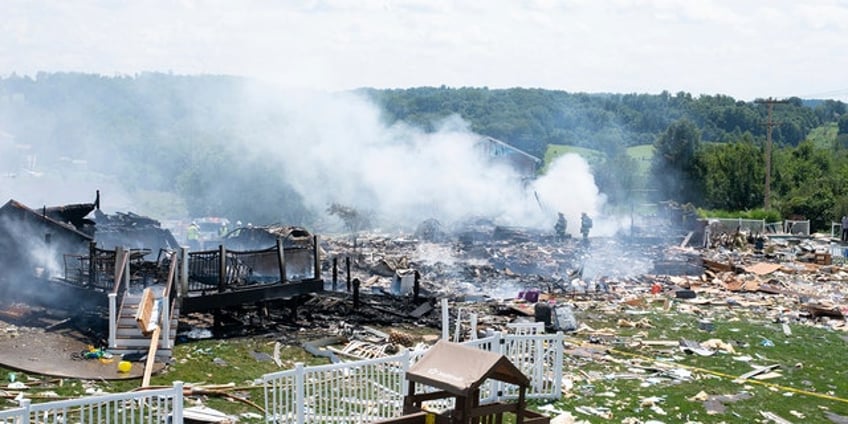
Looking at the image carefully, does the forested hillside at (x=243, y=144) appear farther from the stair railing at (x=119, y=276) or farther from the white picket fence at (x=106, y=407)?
the white picket fence at (x=106, y=407)

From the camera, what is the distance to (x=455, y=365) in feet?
25.7

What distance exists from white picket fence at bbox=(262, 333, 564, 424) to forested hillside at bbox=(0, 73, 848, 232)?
4526 centimetres

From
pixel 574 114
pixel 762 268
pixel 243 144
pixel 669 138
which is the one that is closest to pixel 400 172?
pixel 243 144

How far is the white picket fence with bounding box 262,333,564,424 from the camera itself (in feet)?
33.1

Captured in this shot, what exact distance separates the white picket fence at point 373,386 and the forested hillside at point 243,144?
45.3 metres

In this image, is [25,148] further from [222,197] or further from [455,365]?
[455,365]

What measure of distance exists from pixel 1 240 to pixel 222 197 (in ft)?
143

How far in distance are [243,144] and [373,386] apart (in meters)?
57.4

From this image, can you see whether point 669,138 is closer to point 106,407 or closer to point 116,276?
point 116,276

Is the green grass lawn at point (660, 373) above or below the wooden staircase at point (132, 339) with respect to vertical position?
below

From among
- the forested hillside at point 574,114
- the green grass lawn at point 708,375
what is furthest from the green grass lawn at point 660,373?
the forested hillside at point 574,114

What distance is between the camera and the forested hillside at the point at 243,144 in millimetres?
62594

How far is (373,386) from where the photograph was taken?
35.5 ft

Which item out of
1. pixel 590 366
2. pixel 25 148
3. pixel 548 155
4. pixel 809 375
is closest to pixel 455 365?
pixel 590 366
